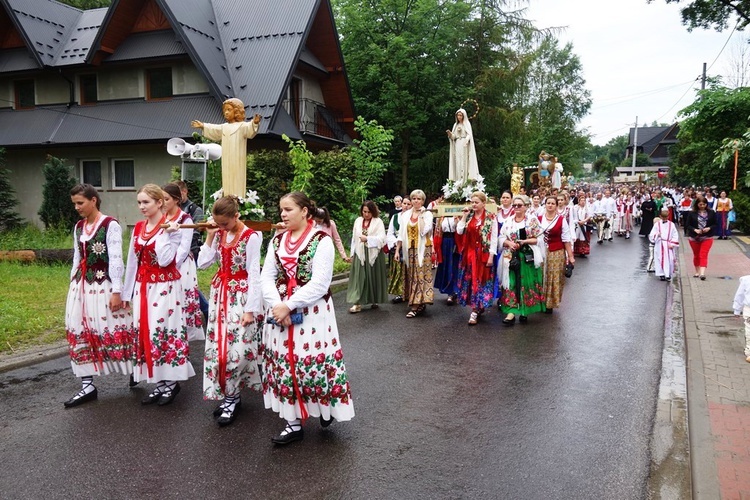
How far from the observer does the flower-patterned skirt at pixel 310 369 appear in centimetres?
419

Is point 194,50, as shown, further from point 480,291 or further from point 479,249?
point 480,291

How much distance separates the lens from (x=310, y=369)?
4184 millimetres

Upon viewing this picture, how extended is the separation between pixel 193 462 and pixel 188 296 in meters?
1.85

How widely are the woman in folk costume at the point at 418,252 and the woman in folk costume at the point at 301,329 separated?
186 inches

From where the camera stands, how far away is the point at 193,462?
13.6 ft

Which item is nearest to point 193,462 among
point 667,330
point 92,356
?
point 92,356

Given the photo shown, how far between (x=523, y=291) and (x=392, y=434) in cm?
460

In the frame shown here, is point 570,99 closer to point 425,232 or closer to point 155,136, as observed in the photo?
point 155,136

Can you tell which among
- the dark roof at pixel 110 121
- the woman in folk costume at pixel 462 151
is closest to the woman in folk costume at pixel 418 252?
the woman in folk costume at pixel 462 151

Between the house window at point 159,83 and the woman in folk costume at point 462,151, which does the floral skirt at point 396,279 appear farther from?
the house window at point 159,83

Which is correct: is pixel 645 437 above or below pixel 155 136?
below

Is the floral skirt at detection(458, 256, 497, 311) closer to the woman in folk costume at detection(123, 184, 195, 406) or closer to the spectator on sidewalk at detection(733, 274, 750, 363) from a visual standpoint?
the spectator on sidewalk at detection(733, 274, 750, 363)

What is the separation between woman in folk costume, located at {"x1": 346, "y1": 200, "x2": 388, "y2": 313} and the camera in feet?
30.3

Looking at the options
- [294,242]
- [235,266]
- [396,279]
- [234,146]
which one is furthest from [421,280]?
[294,242]
